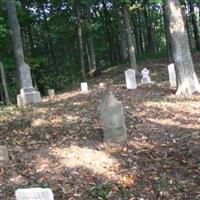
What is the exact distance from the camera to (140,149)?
27.8 ft

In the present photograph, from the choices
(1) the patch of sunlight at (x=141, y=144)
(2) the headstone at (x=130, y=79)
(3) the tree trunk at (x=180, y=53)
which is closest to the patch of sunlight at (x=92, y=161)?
(1) the patch of sunlight at (x=141, y=144)

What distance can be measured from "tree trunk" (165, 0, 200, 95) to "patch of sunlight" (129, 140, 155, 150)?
5.46 metres

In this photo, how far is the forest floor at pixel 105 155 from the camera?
22.6ft

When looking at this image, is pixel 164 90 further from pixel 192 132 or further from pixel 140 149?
pixel 140 149

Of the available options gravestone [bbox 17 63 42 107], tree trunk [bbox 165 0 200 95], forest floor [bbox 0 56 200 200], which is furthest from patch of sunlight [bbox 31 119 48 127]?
gravestone [bbox 17 63 42 107]

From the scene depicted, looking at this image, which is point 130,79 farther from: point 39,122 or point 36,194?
point 36,194

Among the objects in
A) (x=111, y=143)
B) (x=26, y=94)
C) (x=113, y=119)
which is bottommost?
(x=111, y=143)

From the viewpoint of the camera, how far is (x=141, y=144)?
877cm

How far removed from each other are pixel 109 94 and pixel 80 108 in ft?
15.0

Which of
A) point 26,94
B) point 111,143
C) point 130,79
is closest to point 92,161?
point 111,143

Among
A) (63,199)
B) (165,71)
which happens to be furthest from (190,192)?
(165,71)

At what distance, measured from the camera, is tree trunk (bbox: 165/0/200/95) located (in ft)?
46.2

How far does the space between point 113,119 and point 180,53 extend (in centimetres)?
633

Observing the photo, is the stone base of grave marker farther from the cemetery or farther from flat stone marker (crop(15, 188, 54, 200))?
flat stone marker (crop(15, 188, 54, 200))
